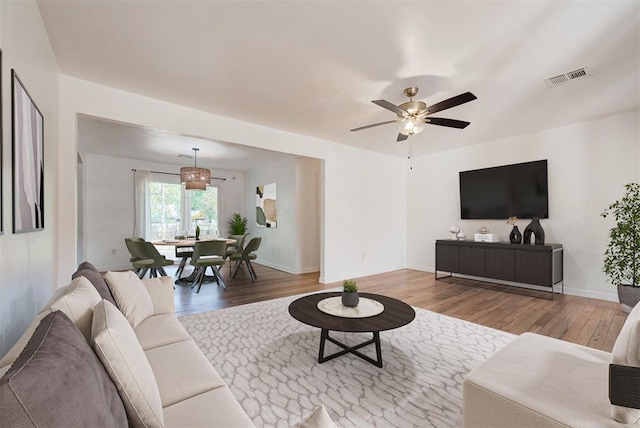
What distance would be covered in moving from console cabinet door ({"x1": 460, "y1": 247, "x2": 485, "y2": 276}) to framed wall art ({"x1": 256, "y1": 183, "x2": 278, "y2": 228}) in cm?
399

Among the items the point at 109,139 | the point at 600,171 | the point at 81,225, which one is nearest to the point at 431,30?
the point at 600,171

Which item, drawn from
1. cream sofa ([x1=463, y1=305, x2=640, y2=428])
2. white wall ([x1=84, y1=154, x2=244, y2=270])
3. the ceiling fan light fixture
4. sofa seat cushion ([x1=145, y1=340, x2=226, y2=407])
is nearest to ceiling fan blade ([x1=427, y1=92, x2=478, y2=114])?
the ceiling fan light fixture

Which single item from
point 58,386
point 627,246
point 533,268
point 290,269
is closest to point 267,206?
point 290,269

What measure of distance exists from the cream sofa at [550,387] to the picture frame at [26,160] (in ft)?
8.21

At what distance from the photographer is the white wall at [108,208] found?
20.1 feet

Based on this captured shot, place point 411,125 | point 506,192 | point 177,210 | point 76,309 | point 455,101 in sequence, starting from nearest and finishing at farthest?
point 76,309 < point 455,101 < point 411,125 < point 506,192 < point 177,210

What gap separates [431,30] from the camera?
84.0 inches

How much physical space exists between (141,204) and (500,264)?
7.42 meters

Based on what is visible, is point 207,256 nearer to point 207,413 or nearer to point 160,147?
point 160,147

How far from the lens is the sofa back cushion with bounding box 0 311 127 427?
20.7 inches

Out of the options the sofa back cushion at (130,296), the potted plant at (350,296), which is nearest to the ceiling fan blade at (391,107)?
the potted plant at (350,296)

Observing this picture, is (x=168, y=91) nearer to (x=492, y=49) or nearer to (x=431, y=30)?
(x=431, y=30)

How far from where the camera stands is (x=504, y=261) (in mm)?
4508

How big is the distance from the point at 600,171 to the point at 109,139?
7.77 m
